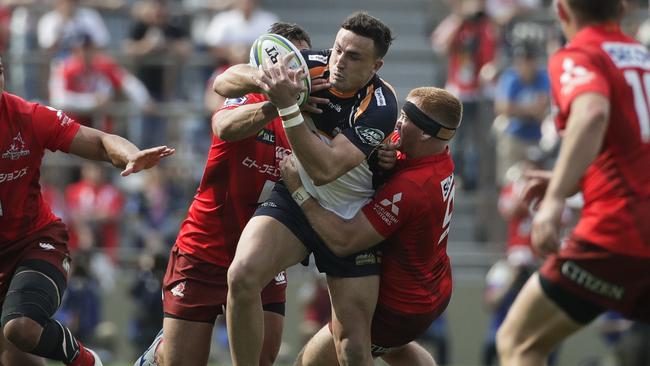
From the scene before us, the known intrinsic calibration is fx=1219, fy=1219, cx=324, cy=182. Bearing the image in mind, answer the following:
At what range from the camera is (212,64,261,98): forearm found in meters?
6.51

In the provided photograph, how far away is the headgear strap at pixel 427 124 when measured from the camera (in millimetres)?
6922

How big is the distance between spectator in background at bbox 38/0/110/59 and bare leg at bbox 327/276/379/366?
857 cm

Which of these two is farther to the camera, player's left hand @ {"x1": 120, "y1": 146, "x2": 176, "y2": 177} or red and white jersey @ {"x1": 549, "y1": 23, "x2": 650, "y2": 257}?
player's left hand @ {"x1": 120, "y1": 146, "x2": 176, "y2": 177}

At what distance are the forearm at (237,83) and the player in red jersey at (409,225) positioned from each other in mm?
506

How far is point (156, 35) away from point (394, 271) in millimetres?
8870

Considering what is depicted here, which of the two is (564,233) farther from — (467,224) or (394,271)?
(394,271)

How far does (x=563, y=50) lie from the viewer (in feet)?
18.4

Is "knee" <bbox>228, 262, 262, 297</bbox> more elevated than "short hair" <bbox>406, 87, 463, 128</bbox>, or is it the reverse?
Result: "short hair" <bbox>406, 87, 463, 128</bbox>

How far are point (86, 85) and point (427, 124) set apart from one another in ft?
28.0

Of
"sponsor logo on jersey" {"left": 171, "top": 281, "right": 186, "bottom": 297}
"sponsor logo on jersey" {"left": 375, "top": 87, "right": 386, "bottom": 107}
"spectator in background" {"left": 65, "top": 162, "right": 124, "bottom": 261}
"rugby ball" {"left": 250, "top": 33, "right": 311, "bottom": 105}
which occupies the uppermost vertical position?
"rugby ball" {"left": 250, "top": 33, "right": 311, "bottom": 105}

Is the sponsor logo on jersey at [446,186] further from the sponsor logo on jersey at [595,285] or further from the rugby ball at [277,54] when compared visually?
the sponsor logo on jersey at [595,285]

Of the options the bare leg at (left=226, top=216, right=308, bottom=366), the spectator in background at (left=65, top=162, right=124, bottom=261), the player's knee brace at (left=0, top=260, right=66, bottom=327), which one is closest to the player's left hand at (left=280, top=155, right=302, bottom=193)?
the bare leg at (left=226, top=216, right=308, bottom=366)

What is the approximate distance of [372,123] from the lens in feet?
21.5

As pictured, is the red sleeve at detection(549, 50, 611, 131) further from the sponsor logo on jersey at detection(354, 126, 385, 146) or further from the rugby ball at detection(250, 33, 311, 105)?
the rugby ball at detection(250, 33, 311, 105)
